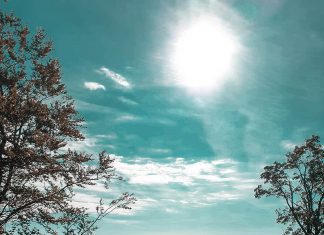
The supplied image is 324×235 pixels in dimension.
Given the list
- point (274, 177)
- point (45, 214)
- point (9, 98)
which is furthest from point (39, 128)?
point (274, 177)

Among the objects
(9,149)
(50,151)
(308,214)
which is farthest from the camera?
(308,214)

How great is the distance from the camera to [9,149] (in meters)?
19.8

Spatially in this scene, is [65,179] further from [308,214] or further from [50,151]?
[308,214]

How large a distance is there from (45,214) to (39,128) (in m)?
4.89

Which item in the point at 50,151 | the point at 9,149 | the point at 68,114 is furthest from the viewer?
the point at 68,114

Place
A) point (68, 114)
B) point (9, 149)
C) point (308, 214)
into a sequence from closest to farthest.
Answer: point (9, 149) < point (68, 114) < point (308, 214)

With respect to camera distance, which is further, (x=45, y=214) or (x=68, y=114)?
(x=68, y=114)

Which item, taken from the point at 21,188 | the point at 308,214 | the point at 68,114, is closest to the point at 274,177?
the point at 308,214

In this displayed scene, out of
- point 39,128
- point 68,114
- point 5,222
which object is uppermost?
point 68,114

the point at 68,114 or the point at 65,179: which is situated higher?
the point at 68,114

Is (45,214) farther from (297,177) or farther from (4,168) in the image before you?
(297,177)

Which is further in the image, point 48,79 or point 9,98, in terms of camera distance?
point 48,79

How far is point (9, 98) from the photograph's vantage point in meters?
19.8

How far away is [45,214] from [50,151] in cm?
362
